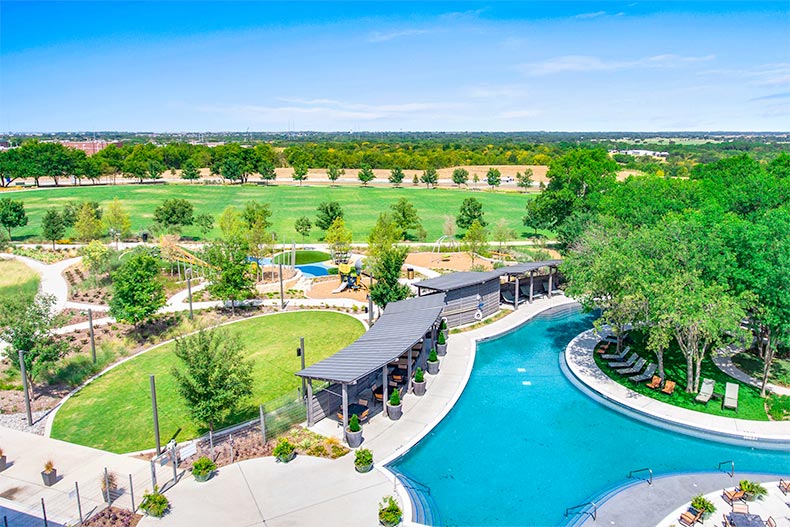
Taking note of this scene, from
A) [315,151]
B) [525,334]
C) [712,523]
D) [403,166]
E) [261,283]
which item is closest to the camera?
[712,523]

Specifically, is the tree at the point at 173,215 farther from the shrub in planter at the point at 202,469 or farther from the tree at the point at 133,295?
the shrub in planter at the point at 202,469

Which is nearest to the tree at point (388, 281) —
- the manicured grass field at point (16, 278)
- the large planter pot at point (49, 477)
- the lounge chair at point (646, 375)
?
the lounge chair at point (646, 375)

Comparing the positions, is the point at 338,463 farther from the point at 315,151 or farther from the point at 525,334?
the point at 315,151

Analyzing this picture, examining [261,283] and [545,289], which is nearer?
[545,289]

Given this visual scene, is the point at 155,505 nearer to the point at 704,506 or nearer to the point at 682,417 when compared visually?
the point at 704,506

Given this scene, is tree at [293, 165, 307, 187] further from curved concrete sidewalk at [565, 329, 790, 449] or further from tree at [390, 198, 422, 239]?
curved concrete sidewalk at [565, 329, 790, 449]

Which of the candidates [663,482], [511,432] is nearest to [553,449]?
[511,432]

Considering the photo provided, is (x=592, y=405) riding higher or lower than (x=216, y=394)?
lower

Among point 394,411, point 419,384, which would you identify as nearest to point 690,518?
point 394,411
